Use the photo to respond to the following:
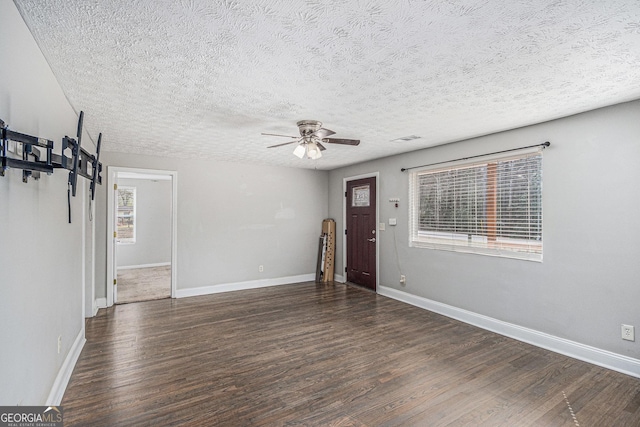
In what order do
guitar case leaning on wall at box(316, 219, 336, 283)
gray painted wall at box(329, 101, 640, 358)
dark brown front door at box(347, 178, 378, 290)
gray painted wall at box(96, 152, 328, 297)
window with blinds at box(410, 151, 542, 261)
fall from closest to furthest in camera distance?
gray painted wall at box(329, 101, 640, 358) → window with blinds at box(410, 151, 542, 261) → gray painted wall at box(96, 152, 328, 297) → dark brown front door at box(347, 178, 378, 290) → guitar case leaning on wall at box(316, 219, 336, 283)

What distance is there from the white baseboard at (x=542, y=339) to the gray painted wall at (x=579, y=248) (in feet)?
0.20

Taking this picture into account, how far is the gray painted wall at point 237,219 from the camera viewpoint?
537 cm

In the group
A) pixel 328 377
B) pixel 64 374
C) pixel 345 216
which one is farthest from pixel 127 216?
pixel 328 377

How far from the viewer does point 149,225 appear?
8.36m

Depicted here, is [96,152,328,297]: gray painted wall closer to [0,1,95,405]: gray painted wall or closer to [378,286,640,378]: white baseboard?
[0,1,95,405]: gray painted wall

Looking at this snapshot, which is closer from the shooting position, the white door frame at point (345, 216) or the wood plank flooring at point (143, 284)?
the wood plank flooring at point (143, 284)

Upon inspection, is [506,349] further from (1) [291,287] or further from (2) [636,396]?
(1) [291,287]

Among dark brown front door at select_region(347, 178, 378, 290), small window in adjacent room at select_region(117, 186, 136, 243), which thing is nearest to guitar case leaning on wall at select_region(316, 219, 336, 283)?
dark brown front door at select_region(347, 178, 378, 290)

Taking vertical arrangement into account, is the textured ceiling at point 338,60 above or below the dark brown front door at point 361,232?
above

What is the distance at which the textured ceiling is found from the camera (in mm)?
1559

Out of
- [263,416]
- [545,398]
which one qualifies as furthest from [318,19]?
[545,398]

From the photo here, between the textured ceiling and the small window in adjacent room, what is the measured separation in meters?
5.44

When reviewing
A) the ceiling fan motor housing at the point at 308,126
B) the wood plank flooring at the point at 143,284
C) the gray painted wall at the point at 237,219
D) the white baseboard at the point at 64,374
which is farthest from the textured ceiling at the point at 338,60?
the wood plank flooring at the point at 143,284

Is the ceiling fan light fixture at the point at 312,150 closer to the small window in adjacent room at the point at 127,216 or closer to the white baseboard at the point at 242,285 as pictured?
the white baseboard at the point at 242,285
